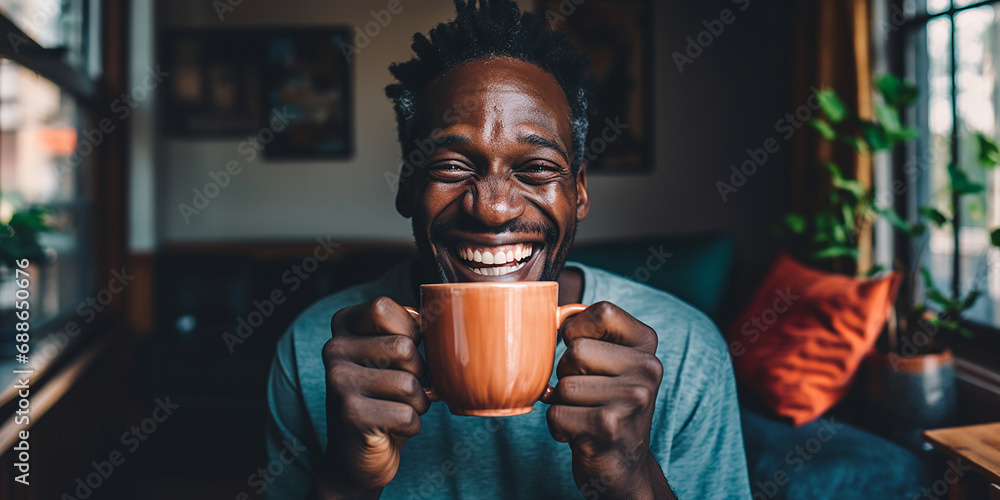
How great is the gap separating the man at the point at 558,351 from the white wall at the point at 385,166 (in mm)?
2514

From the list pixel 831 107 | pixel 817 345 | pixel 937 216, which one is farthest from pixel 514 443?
pixel 831 107

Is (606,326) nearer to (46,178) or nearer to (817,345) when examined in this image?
(817,345)

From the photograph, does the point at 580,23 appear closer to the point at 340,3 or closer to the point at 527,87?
the point at 340,3

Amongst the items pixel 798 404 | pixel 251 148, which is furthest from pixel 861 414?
pixel 251 148

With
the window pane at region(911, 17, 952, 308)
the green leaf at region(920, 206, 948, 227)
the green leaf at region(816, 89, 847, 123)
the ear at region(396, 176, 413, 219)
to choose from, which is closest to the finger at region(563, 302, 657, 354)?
the ear at region(396, 176, 413, 219)

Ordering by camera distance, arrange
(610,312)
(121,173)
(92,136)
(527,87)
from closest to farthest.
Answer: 1. (610,312)
2. (527,87)
3. (92,136)
4. (121,173)

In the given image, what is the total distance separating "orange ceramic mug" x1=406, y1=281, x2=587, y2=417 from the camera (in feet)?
1.88

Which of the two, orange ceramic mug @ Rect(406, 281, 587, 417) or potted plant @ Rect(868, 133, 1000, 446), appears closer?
orange ceramic mug @ Rect(406, 281, 587, 417)

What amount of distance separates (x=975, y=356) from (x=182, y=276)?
11.1ft

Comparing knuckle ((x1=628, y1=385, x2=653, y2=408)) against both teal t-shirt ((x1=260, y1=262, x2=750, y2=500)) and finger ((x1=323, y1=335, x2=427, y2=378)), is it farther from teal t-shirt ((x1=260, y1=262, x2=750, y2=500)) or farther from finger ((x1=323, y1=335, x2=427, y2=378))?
teal t-shirt ((x1=260, y1=262, x2=750, y2=500))

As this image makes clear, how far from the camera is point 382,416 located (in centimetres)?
59

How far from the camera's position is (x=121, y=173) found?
9.86 ft

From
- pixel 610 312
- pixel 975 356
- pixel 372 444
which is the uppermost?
pixel 610 312

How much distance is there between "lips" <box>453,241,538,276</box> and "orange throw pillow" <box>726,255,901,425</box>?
1.27 m
